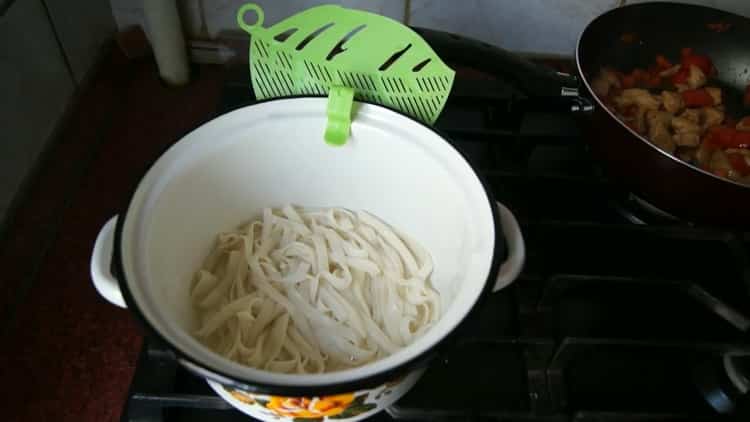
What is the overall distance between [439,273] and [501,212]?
0.32 feet

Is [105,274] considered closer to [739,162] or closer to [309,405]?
[309,405]

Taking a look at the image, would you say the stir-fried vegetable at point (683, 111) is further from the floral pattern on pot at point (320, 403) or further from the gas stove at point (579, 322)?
the floral pattern on pot at point (320, 403)

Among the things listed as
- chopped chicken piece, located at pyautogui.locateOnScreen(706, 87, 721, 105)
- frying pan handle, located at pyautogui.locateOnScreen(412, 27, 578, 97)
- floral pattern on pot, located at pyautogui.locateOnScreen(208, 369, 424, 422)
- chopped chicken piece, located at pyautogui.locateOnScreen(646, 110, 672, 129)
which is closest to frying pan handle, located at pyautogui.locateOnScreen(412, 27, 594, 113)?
frying pan handle, located at pyautogui.locateOnScreen(412, 27, 578, 97)

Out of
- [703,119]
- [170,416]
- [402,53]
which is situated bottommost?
[170,416]

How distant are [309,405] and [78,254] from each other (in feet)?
1.26

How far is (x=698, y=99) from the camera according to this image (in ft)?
2.39

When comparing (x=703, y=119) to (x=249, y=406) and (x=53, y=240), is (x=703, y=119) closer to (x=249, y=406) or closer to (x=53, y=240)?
(x=249, y=406)

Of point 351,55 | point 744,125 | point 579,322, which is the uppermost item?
point 351,55

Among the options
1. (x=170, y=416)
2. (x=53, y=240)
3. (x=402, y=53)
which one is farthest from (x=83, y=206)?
(x=402, y=53)

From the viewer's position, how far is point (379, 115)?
0.59m

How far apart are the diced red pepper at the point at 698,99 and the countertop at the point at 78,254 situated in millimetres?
585

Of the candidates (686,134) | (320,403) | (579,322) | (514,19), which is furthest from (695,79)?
(320,403)

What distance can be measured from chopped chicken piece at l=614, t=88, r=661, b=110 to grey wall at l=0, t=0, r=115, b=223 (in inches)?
27.1

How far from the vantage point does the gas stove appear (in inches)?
21.0
